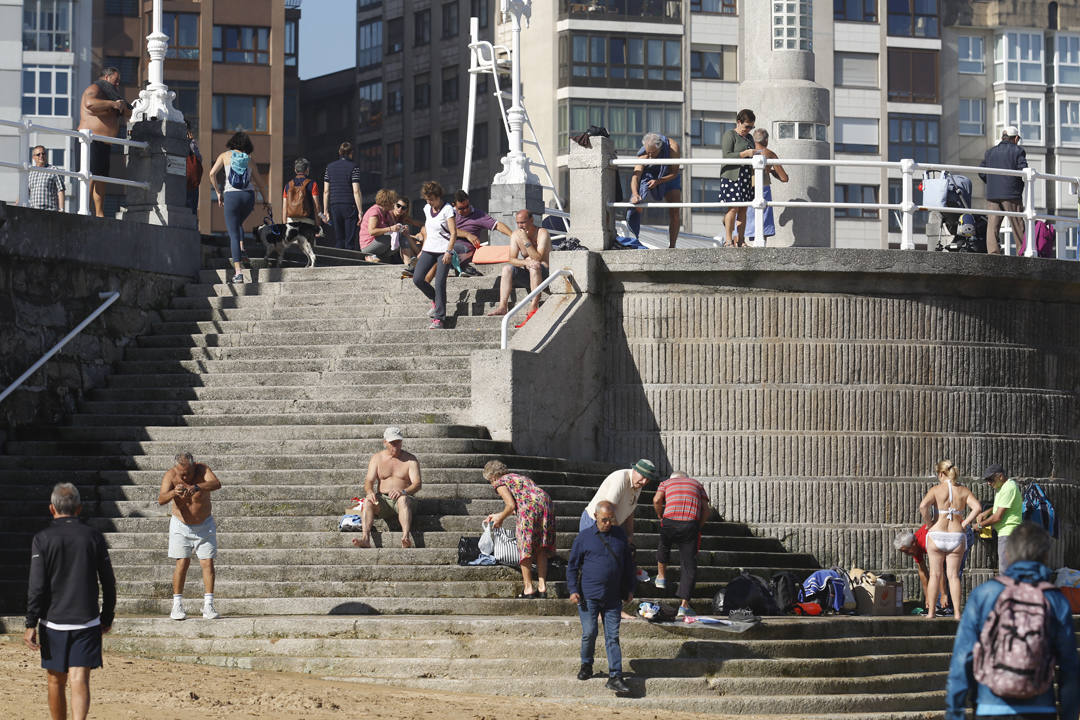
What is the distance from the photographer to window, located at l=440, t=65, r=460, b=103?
69.1 meters

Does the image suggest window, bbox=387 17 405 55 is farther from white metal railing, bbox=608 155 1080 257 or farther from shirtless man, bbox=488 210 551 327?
shirtless man, bbox=488 210 551 327

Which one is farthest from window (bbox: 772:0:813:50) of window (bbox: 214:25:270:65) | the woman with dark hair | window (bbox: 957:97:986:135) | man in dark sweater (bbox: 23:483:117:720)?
window (bbox: 957:97:986:135)

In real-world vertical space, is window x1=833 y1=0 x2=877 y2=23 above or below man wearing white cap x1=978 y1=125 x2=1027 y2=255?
above

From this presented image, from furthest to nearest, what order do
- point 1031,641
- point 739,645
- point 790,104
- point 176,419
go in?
point 790,104, point 176,419, point 739,645, point 1031,641

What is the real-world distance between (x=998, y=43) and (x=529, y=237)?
56.4 m

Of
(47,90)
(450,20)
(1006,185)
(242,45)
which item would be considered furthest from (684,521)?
(450,20)

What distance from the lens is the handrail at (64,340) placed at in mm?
19328

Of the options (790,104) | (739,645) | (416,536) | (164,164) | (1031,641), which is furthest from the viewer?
(790,104)

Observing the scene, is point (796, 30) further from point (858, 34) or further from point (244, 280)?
point (858, 34)

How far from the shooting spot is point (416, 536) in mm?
16672

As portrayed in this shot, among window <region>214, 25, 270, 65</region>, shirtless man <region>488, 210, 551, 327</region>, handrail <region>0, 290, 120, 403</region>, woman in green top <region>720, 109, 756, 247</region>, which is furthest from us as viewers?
window <region>214, 25, 270, 65</region>

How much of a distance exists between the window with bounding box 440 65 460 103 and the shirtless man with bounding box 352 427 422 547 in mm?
53189

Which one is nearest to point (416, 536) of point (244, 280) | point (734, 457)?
point (734, 457)

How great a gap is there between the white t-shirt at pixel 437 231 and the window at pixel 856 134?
50.5 m
